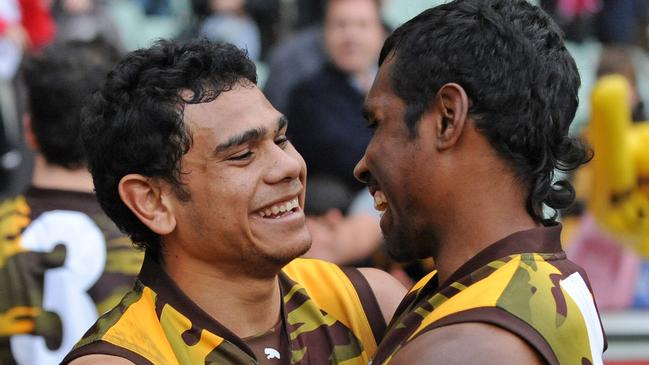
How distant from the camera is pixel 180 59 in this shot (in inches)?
109

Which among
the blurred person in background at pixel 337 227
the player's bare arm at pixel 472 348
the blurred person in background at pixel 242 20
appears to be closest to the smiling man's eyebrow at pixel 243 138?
the player's bare arm at pixel 472 348

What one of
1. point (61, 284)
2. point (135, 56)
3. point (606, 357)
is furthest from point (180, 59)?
point (606, 357)

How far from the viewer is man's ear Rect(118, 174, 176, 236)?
2.77 metres

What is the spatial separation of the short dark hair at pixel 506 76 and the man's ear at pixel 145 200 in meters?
0.62

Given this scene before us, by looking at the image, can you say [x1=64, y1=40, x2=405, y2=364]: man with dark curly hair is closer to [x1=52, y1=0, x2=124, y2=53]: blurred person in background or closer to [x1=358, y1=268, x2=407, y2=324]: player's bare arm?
[x1=358, y1=268, x2=407, y2=324]: player's bare arm

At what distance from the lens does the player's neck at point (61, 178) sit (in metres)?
3.90

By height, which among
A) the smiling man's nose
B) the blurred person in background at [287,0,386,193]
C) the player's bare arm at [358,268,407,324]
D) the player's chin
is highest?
the smiling man's nose

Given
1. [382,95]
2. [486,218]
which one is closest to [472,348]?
[486,218]

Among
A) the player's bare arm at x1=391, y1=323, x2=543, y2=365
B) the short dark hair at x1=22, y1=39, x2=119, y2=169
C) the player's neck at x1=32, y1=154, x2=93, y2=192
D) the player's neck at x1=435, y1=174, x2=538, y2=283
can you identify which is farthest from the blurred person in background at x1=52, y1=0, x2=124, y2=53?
the player's bare arm at x1=391, y1=323, x2=543, y2=365

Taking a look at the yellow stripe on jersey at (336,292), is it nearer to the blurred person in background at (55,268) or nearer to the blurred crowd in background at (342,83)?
the blurred person in background at (55,268)

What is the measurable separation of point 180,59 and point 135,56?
116 mm

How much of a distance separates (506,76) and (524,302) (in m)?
0.47

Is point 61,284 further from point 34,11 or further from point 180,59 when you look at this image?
point 34,11

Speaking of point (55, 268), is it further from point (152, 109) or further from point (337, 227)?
point (337, 227)
